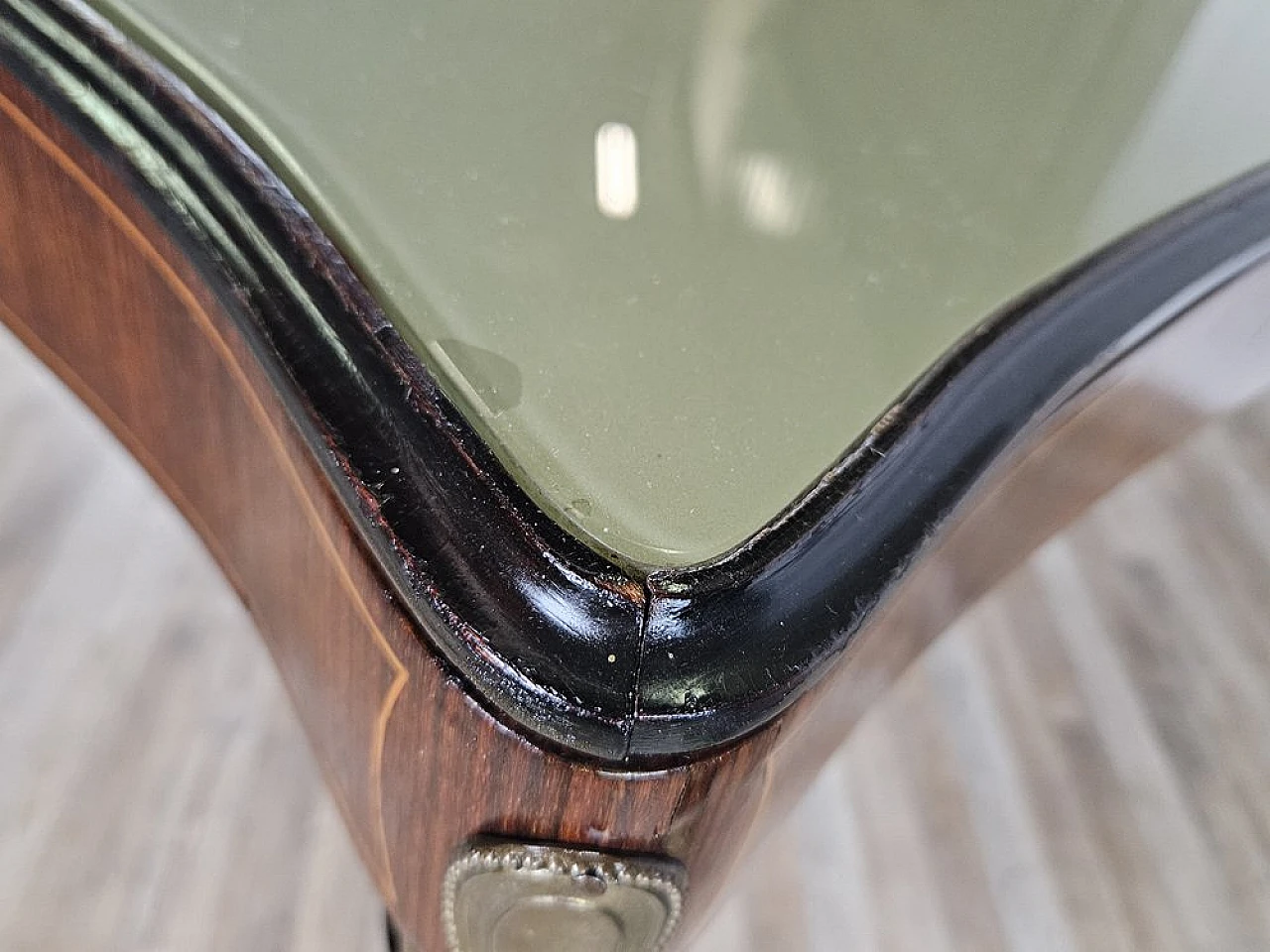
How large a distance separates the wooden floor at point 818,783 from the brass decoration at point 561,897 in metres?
0.51

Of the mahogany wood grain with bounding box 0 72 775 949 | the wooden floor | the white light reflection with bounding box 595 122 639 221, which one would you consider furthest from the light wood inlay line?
the wooden floor

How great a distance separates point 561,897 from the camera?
1.11ft

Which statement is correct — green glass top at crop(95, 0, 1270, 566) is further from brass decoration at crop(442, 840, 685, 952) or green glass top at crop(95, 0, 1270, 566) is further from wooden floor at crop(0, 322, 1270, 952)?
wooden floor at crop(0, 322, 1270, 952)

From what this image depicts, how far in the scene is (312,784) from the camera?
97 cm

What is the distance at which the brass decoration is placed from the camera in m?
0.34

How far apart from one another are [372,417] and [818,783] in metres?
0.81

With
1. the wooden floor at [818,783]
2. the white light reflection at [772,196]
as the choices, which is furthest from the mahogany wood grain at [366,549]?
the wooden floor at [818,783]

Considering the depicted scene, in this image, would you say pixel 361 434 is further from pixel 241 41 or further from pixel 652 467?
pixel 241 41

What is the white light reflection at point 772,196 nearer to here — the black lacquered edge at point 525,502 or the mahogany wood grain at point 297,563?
the black lacquered edge at point 525,502

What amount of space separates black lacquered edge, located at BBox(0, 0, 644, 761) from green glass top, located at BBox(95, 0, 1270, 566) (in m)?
0.02

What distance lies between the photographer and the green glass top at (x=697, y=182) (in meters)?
0.39

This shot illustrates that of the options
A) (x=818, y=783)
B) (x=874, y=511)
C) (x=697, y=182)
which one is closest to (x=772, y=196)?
(x=697, y=182)

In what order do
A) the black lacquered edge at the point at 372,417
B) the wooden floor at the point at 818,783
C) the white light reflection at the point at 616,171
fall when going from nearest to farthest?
the black lacquered edge at the point at 372,417
the white light reflection at the point at 616,171
the wooden floor at the point at 818,783

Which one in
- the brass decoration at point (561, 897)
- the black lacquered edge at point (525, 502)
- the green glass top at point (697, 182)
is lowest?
the brass decoration at point (561, 897)
